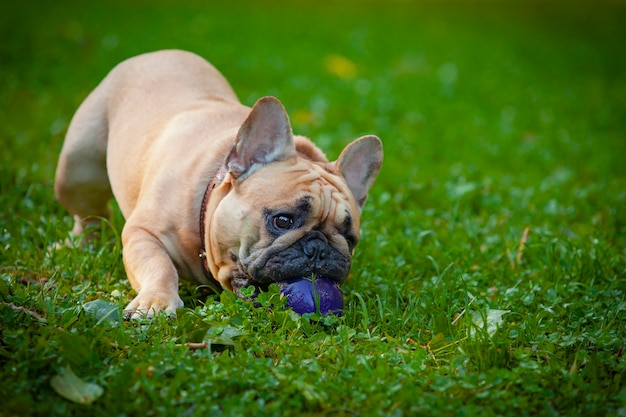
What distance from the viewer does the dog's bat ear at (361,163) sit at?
13.2ft

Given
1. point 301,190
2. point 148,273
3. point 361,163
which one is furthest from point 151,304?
point 361,163

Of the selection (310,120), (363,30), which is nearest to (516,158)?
(310,120)

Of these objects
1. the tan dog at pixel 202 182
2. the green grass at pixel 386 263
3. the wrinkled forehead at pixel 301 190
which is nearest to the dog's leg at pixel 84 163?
the tan dog at pixel 202 182

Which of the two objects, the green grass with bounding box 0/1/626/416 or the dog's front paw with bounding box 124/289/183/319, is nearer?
the green grass with bounding box 0/1/626/416

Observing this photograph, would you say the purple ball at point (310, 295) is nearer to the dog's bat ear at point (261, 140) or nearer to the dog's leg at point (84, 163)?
the dog's bat ear at point (261, 140)

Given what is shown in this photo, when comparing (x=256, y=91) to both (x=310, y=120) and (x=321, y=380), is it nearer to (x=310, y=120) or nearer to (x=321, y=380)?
(x=310, y=120)

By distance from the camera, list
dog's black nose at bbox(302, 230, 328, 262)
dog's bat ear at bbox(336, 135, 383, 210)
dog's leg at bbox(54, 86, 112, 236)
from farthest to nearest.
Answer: dog's leg at bbox(54, 86, 112, 236) → dog's bat ear at bbox(336, 135, 383, 210) → dog's black nose at bbox(302, 230, 328, 262)

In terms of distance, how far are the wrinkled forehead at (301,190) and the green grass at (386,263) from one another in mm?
446

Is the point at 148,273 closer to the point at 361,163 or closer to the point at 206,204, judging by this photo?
the point at 206,204

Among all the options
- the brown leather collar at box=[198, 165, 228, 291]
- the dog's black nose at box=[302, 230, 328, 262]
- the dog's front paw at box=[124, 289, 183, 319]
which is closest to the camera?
the dog's front paw at box=[124, 289, 183, 319]

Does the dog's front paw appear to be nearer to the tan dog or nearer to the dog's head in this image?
the tan dog

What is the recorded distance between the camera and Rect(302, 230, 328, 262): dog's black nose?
3.45m

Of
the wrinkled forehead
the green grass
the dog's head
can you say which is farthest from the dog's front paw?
the wrinkled forehead

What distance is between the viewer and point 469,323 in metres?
3.25
